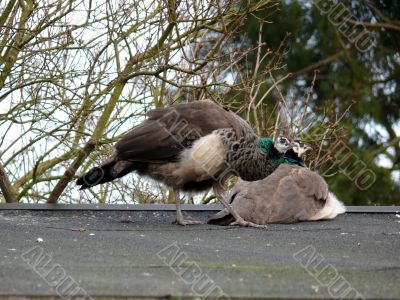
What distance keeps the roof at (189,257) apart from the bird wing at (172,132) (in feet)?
1.79

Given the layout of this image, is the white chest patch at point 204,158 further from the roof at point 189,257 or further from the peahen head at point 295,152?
the peahen head at point 295,152

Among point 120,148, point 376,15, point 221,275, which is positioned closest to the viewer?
point 221,275

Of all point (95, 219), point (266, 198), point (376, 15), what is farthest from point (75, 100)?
point (376, 15)

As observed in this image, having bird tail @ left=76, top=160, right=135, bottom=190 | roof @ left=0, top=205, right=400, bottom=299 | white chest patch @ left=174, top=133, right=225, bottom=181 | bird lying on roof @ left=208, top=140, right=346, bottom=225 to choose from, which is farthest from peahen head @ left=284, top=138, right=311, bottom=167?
bird tail @ left=76, top=160, right=135, bottom=190

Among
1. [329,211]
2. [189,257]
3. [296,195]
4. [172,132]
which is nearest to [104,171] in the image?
[172,132]

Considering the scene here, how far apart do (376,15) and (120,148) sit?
33.3 ft

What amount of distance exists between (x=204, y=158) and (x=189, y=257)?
6.14 ft

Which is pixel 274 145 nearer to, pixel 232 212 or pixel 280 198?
pixel 280 198

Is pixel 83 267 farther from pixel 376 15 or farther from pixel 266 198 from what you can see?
pixel 376 15

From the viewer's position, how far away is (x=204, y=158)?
6.97m

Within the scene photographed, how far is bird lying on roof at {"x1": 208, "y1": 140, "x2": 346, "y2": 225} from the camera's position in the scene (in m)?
7.24

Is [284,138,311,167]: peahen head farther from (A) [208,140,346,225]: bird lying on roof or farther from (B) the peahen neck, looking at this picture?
(B) the peahen neck

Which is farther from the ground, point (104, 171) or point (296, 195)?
point (104, 171)

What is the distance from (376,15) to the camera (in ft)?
53.4
